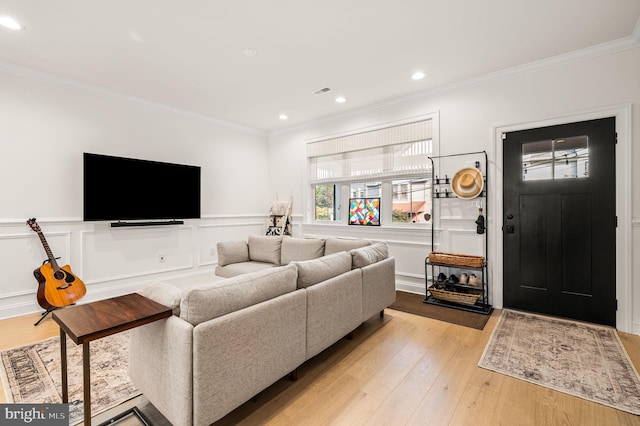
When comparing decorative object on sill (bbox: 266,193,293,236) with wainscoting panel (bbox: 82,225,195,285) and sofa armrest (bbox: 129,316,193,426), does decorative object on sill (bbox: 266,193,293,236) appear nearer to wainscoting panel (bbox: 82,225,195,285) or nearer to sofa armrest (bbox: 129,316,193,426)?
wainscoting panel (bbox: 82,225,195,285)

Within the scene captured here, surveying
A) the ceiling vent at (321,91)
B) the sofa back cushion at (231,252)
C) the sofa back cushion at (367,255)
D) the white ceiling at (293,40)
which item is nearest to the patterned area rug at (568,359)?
the sofa back cushion at (367,255)

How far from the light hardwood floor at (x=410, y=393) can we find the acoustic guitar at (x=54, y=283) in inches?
19.8

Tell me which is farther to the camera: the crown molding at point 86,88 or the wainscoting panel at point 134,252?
the wainscoting panel at point 134,252

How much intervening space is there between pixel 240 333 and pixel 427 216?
10.3 feet

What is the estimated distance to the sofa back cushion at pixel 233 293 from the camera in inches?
59.6

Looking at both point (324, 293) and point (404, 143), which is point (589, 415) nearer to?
point (324, 293)

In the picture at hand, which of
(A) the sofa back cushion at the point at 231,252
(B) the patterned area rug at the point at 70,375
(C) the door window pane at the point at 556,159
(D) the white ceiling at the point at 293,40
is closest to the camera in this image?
(B) the patterned area rug at the point at 70,375

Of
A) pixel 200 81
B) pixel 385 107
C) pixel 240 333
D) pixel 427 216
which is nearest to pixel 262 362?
pixel 240 333

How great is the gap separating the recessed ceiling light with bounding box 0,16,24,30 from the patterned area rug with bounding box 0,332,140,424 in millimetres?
2737

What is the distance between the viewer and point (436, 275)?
4.00 m

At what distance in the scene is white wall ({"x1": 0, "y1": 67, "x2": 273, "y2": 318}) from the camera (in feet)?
10.8

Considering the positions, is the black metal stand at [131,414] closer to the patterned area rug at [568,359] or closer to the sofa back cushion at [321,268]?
the sofa back cushion at [321,268]

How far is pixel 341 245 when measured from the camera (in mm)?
3723

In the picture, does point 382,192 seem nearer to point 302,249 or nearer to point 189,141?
point 302,249
